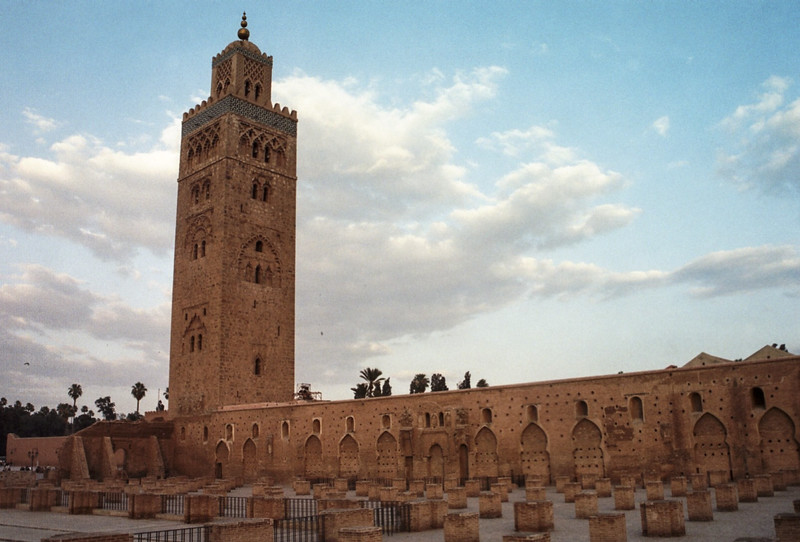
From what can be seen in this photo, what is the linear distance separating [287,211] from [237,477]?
14417 millimetres

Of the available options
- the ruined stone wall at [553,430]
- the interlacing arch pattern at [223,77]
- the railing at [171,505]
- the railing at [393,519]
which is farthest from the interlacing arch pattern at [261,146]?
the railing at [393,519]

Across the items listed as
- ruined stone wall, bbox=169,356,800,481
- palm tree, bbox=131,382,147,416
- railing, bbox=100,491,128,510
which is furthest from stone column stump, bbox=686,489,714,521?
palm tree, bbox=131,382,147,416

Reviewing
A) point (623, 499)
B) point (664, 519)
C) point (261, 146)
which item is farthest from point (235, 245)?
point (664, 519)

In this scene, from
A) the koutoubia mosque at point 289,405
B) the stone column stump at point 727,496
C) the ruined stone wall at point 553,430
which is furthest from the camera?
the koutoubia mosque at point 289,405

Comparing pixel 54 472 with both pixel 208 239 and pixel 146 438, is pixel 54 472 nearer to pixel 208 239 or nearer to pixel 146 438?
pixel 146 438

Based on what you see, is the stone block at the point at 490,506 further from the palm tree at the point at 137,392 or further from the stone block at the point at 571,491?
the palm tree at the point at 137,392

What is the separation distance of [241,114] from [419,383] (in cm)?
2464

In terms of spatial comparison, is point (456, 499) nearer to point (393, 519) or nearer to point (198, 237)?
point (393, 519)

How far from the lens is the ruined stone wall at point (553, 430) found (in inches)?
691

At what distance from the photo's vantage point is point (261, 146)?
35.5m

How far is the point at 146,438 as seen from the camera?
103 ft

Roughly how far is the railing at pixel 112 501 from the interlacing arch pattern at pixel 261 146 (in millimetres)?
19903

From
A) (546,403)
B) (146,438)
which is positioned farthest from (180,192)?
(546,403)

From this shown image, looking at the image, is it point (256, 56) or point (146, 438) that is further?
point (256, 56)
